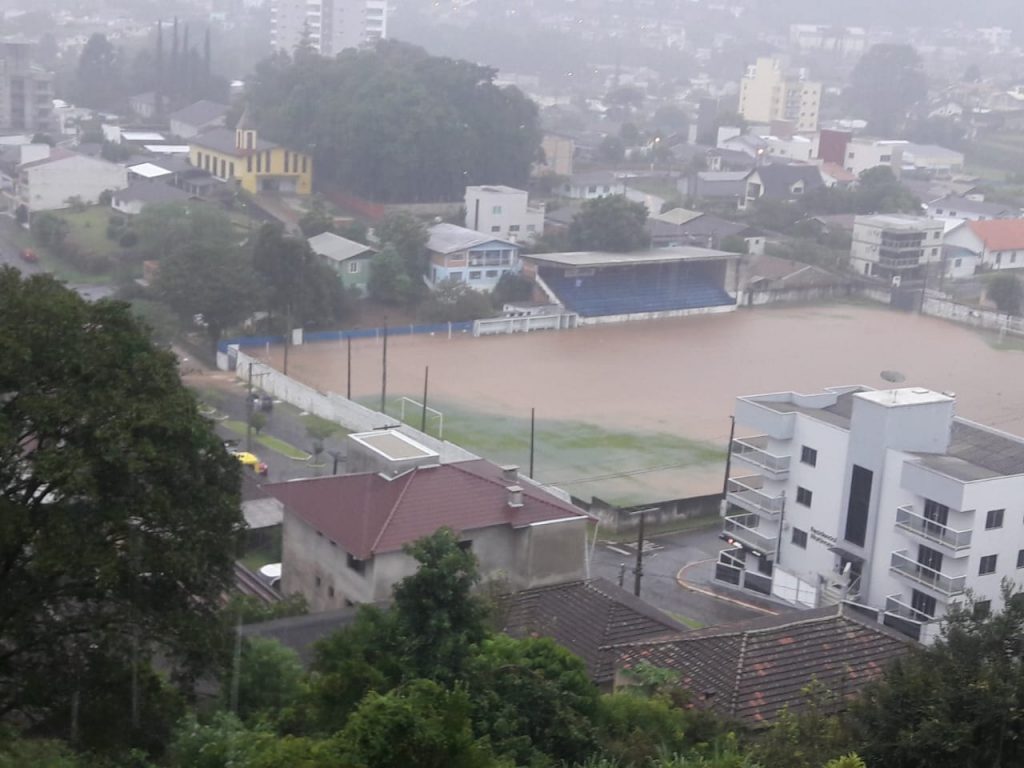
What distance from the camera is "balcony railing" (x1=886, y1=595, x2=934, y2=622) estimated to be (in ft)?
20.8

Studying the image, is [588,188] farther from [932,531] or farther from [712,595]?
[932,531]

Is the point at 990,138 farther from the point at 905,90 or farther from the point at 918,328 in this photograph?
the point at 918,328

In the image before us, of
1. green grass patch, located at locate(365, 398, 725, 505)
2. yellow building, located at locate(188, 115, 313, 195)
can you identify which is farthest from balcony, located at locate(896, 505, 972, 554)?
yellow building, located at locate(188, 115, 313, 195)

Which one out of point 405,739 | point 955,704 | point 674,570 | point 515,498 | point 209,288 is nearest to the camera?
point 405,739

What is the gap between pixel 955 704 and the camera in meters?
3.09

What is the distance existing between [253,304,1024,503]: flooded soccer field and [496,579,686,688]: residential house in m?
3.15

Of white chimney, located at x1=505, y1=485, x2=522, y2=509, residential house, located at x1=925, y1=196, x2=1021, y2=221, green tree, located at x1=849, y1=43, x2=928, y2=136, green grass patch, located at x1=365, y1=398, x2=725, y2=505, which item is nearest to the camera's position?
white chimney, located at x1=505, y1=485, x2=522, y2=509

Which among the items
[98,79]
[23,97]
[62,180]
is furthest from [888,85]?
[62,180]

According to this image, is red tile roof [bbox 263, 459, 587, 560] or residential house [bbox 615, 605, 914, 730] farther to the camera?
red tile roof [bbox 263, 459, 587, 560]

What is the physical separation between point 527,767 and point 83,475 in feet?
3.80

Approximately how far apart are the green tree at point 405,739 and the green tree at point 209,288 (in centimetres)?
936

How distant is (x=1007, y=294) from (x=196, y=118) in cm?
1308

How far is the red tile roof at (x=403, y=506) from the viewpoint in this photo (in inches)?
226

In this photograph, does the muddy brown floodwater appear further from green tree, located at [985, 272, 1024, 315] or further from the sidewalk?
the sidewalk
